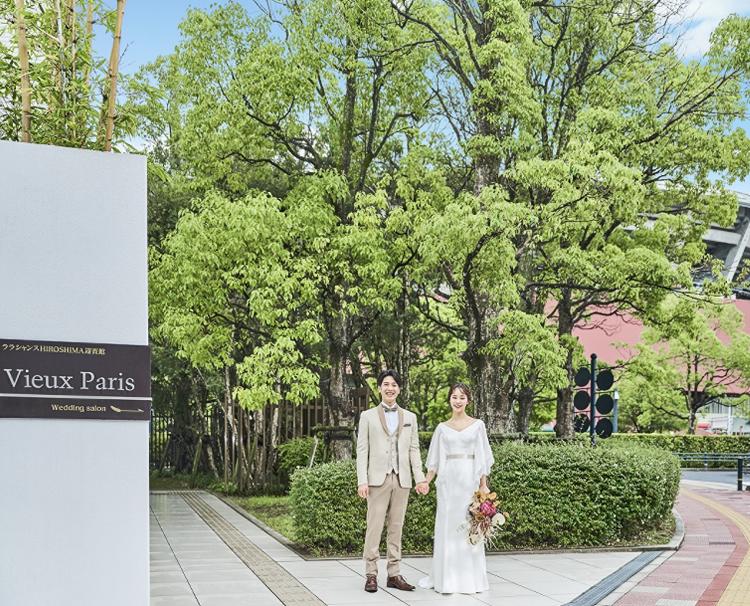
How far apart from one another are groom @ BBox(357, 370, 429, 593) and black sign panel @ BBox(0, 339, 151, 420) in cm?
417

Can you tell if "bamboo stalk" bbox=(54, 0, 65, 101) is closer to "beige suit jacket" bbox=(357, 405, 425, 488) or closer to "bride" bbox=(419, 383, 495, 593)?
"beige suit jacket" bbox=(357, 405, 425, 488)

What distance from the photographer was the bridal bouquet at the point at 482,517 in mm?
9381

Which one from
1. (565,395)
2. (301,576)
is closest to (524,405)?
(565,395)

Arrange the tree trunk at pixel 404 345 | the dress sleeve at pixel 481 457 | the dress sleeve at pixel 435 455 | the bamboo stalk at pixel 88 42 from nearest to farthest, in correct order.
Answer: the bamboo stalk at pixel 88 42
the dress sleeve at pixel 481 457
the dress sleeve at pixel 435 455
the tree trunk at pixel 404 345

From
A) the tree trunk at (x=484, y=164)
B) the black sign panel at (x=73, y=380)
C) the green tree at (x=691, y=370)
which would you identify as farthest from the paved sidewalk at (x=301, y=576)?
the green tree at (x=691, y=370)

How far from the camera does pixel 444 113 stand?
20.2 metres

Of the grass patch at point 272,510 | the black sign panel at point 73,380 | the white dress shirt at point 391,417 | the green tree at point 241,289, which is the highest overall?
the green tree at point 241,289

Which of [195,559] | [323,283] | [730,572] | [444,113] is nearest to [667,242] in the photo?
[444,113]

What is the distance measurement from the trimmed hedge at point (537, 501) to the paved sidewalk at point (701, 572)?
2.63 ft

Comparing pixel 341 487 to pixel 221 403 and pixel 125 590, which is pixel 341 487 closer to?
pixel 125 590

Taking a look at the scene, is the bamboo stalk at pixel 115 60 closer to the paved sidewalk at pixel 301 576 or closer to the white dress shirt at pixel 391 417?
the white dress shirt at pixel 391 417

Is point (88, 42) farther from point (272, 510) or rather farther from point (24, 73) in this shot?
point (272, 510)

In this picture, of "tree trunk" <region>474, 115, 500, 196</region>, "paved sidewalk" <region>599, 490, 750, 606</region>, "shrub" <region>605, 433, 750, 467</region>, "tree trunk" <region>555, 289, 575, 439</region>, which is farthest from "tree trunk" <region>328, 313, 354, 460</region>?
"shrub" <region>605, 433, 750, 467</region>

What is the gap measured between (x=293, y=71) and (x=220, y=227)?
9.84 ft
